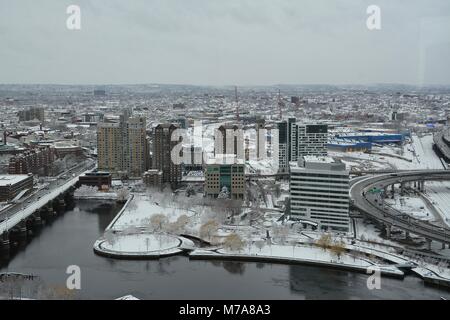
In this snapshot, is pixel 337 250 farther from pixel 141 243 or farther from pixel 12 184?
pixel 12 184

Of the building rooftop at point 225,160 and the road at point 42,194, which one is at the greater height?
the building rooftop at point 225,160

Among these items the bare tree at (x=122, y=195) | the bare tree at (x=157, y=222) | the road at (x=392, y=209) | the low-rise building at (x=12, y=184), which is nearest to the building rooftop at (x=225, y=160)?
the bare tree at (x=122, y=195)

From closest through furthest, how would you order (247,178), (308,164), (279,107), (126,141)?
1. (308,164)
2. (247,178)
3. (126,141)
4. (279,107)

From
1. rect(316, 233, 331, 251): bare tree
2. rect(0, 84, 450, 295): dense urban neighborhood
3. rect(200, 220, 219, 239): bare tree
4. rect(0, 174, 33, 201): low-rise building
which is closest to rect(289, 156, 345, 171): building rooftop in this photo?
rect(0, 84, 450, 295): dense urban neighborhood

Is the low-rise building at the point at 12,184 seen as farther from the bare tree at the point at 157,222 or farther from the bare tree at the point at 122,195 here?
the bare tree at the point at 157,222
